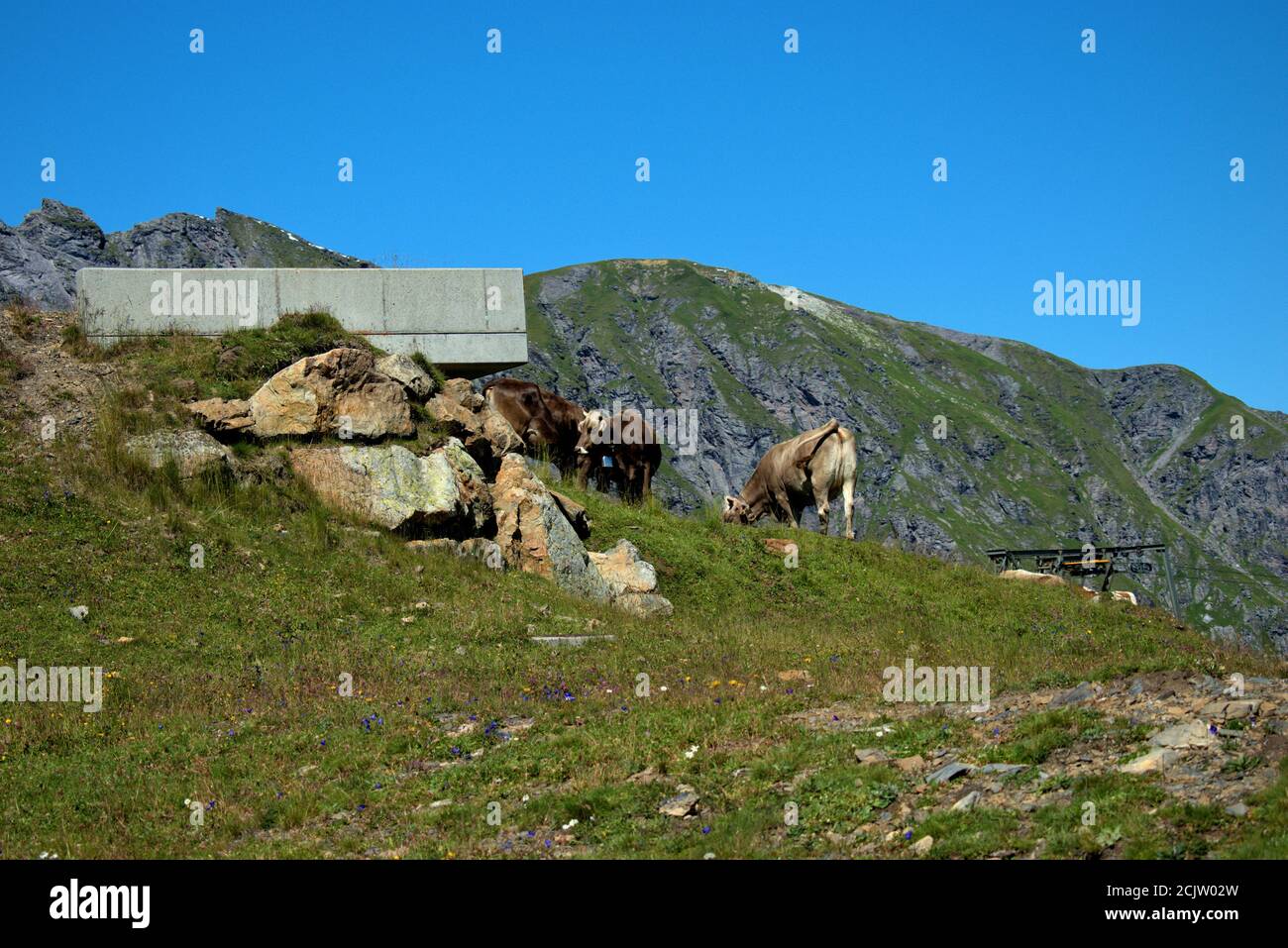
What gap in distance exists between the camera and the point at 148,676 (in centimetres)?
1358

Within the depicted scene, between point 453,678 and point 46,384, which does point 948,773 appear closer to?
point 453,678

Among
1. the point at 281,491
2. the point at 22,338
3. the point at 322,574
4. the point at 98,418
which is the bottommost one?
the point at 322,574

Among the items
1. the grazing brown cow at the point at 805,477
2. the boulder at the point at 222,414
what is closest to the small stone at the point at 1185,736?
the boulder at the point at 222,414

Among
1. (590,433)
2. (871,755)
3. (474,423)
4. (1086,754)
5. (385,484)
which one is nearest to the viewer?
(1086,754)

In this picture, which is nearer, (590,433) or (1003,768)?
(1003,768)

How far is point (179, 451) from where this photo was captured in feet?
61.7

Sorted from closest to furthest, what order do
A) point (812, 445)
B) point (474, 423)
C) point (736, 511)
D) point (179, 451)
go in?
point (179, 451)
point (474, 423)
point (812, 445)
point (736, 511)

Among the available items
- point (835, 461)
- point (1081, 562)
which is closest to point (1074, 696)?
point (835, 461)

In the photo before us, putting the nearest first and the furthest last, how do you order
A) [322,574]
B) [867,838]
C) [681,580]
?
[867,838]
[322,574]
[681,580]

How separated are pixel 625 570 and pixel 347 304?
846 cm
